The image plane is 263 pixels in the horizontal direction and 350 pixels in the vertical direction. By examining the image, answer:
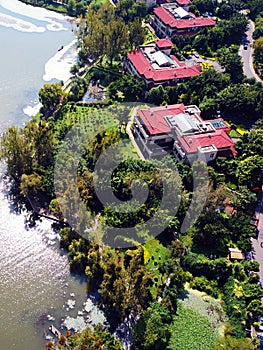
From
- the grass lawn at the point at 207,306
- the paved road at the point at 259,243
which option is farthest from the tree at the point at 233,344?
the paved road at the point at 259,243

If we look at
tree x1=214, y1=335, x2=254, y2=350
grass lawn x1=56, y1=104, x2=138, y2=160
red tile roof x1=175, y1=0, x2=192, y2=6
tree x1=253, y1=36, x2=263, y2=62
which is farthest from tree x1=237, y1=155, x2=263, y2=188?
red tile roof x1=175, y1=0, x2=192, y2=6

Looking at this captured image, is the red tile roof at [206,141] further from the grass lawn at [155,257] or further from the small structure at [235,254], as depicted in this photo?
the small structure at [235,254]

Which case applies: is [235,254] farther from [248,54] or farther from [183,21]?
[183,21]

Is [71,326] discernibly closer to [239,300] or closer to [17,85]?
[239,300]

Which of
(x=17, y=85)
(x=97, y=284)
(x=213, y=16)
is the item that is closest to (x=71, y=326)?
(x=97, y=284)

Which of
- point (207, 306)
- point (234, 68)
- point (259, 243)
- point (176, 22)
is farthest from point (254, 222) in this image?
point (176, 22)
